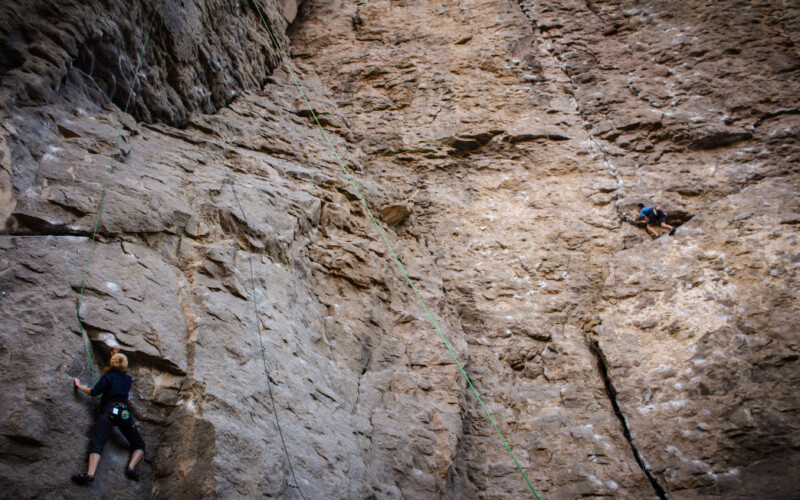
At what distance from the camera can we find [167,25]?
20.7 feet

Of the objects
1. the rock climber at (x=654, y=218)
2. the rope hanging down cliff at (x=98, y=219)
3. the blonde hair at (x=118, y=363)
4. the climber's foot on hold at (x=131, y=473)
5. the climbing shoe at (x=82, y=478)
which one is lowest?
the climber's foot on hold at (x=131, y=473)

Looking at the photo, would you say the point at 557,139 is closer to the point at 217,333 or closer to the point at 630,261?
the point at 630,261

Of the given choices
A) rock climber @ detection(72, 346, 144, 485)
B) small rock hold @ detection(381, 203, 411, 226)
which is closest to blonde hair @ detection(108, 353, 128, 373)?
rock climber @ detection(72, 346, 144, 485)

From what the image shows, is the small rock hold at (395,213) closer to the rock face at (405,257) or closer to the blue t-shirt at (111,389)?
the rock face at (405,257)

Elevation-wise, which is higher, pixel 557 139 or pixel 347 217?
pixel 557 139

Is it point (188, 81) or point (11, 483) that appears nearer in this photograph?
point (11, 483)

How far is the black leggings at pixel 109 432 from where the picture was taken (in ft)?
10.1

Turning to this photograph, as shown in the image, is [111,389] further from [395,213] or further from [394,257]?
[395,213]

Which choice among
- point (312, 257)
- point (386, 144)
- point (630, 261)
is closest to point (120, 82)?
point (312, 257)

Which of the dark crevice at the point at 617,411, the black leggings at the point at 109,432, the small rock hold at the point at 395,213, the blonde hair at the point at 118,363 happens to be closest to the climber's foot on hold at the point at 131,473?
the black leggings at the point at 109,432

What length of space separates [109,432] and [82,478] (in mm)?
303

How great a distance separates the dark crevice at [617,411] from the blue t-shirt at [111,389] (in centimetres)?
480

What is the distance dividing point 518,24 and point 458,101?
101 inches

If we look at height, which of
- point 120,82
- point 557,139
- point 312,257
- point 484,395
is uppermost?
point 557,139
